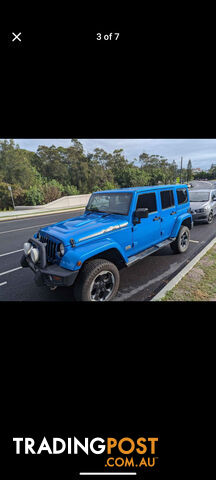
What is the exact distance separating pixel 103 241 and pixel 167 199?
237cm

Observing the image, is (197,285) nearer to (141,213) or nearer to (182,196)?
(141,213)

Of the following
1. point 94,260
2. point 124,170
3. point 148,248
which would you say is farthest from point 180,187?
point 124,170

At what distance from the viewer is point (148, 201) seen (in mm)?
3830

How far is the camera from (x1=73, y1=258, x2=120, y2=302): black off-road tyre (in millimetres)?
2553

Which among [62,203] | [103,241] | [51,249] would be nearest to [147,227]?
[103,241]

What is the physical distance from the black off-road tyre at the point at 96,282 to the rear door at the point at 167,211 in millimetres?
1963

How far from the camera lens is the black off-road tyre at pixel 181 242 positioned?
4.81 meters

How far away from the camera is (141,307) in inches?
40.9

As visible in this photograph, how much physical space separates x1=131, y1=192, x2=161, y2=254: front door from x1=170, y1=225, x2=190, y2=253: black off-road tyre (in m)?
0.89

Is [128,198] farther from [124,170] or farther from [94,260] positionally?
[124,170]

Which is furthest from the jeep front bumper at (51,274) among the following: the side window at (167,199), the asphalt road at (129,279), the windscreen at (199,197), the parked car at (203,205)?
the windscreen at (199,197)

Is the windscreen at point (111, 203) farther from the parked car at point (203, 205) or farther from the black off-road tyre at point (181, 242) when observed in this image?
the parked car at point (203, 205)

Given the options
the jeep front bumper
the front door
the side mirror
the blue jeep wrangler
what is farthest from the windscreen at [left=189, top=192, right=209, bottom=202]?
the jeep front bumper
